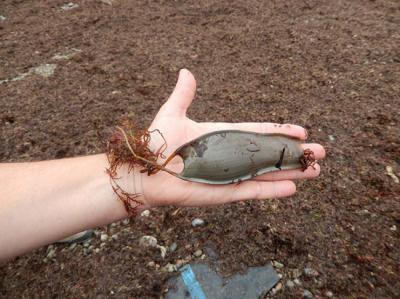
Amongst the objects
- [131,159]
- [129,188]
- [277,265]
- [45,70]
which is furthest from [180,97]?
[45,70]

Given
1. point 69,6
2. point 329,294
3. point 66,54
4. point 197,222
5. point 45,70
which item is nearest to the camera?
point 329,294

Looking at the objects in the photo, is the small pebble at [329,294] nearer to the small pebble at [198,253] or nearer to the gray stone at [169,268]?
the small pebble at [198,253]

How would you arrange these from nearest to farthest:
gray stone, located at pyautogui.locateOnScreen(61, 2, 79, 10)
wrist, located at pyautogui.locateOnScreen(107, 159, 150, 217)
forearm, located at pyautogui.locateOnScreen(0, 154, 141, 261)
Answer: forearm, located at pyautogui.locateOnScreen(0, 154, 141, 261), wrist, located at pyautogui.locateOnScreen(107, 159, 150, 217), gray stone, located at pyautogui.locateOnScreen(61, 2, 79, 10)

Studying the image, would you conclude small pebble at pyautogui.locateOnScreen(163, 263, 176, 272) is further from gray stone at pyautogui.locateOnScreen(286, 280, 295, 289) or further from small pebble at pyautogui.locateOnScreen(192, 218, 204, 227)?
gray stone at pyautogui.locateOnScreen(286, 280, 295, 289)

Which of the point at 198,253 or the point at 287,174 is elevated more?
the point at 287,174

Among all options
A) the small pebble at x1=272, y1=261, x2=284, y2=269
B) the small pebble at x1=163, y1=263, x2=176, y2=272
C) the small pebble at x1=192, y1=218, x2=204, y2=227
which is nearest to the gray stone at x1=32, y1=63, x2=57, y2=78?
the small pebble at x1=192, y1=218, x2=204, y2=227

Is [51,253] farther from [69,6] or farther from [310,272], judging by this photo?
[69,6]
